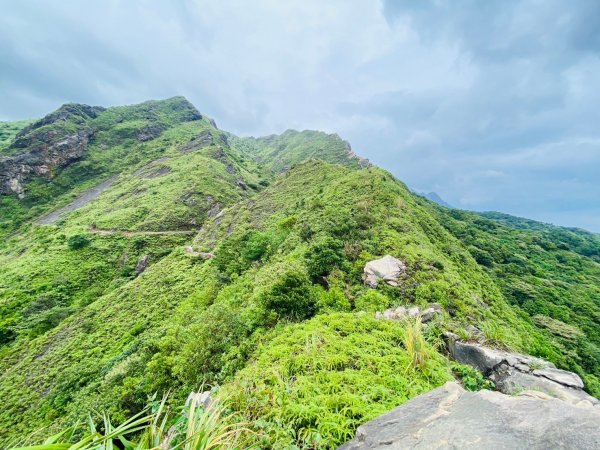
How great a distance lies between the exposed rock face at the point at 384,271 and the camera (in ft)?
40.7

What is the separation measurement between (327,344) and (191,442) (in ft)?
16.4

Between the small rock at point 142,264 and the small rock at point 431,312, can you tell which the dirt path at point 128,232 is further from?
the small rock at point 431,312

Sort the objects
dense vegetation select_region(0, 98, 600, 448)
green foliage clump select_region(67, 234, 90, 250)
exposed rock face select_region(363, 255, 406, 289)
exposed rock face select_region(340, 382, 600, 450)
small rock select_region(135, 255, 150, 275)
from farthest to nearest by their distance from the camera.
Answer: green foliage clump select_region(67, 234, 90, 250)
small rock select_region(135, 255, 150, 275)
exposed rock face select_region(363, 255, 406, 289)
dense vegetation select_region(0, 98, 600, 448)
exposed rock face select_region(340, 382, 600, 450)

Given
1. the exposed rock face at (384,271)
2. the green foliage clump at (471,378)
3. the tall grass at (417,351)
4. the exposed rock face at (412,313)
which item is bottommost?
the green foliage clump at (471,378)

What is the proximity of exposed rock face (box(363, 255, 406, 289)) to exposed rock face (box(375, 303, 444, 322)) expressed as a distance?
1763mm

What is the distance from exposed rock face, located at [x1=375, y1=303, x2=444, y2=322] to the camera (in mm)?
9642

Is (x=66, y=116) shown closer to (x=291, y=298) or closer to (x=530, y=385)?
(x=291, y=298)

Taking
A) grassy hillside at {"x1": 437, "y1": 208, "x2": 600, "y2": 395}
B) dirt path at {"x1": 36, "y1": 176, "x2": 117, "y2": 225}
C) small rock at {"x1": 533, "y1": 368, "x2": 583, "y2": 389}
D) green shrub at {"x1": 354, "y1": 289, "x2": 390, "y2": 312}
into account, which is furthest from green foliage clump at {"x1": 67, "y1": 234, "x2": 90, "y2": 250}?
grassy hillside at {"x1": 437, "y1": 208, "x2": 600, "y2": 395}

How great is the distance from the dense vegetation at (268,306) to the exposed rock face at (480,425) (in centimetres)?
91

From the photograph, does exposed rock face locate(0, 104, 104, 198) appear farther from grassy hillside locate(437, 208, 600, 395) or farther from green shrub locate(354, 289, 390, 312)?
grassy hillside locate(437, 208, 600, 395)

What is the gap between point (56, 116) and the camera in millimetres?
104000

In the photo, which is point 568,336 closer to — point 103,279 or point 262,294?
point 262,294

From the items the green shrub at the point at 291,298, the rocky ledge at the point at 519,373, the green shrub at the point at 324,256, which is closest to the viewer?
the rocky ledge at the point at 519,373

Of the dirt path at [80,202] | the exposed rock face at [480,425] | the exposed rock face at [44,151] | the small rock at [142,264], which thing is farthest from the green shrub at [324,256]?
the exposed rock face at [44,151]
